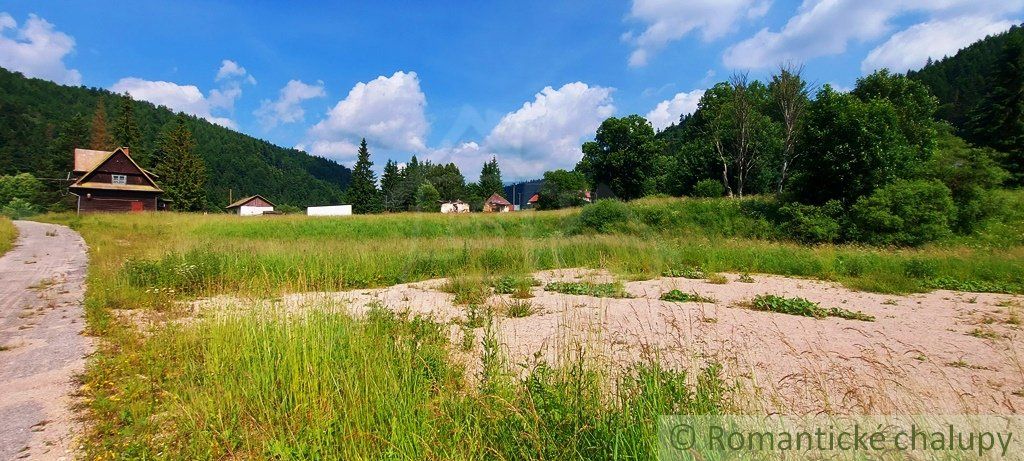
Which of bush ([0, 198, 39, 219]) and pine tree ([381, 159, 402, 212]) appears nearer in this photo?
bush ([0, 198, 39, 219])

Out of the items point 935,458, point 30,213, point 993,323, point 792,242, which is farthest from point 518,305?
point 30,213

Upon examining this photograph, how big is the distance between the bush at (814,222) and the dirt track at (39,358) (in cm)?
2192

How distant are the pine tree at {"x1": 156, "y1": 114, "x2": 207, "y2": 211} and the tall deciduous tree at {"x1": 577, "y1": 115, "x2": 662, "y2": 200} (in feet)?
164

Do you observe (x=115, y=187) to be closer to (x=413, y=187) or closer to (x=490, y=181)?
(x=413, y=187)

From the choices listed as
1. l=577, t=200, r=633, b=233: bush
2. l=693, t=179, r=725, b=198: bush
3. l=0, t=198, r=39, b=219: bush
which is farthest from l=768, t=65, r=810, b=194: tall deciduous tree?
l=0, t=198, r=39, b=219: bush

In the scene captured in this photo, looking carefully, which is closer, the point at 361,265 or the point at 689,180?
the point at 361,265

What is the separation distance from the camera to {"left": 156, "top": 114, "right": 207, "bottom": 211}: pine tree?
1957 inches

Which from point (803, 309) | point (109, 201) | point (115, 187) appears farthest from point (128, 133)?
point (803, 309)

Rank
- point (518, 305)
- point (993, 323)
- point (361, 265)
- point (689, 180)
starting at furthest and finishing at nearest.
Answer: point (689, 180) → point (361, 265) → point (518, 305) → point (993, 323)

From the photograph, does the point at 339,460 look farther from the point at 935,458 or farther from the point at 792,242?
the point at 792,242

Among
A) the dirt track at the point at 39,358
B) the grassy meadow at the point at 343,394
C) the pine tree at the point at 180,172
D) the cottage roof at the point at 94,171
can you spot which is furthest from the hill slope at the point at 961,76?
the pine tree at the point at 180,172

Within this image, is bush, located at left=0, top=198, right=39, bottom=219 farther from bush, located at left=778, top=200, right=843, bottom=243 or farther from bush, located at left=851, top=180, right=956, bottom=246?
bush, located at left=851, top=180, right=956, bottom=246

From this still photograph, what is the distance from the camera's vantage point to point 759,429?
2213 millimetres

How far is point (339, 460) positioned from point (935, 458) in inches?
Result: 125
